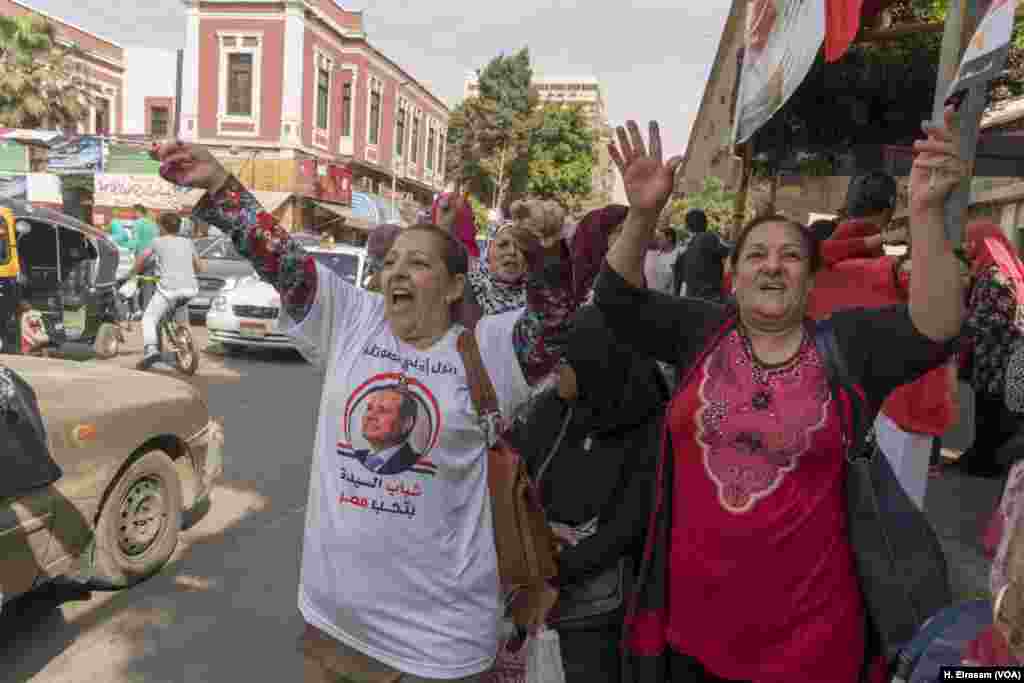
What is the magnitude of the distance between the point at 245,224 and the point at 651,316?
45.2 inches

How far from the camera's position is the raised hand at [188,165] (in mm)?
2189

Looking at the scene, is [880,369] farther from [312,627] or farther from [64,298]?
[64,298]

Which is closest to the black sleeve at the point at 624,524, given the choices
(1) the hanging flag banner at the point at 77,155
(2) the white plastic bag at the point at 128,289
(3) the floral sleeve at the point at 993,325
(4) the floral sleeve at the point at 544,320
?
(4) the floral sleeve at the point at 544,320

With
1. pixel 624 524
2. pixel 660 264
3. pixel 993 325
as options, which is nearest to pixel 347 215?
pixel 660 264

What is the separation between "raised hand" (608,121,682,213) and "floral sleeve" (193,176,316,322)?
3.02 feet

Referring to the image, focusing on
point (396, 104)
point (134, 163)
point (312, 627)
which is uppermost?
point (396, 104)

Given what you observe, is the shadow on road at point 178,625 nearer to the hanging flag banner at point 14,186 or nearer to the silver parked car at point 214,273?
the silver parked car at point 214,273

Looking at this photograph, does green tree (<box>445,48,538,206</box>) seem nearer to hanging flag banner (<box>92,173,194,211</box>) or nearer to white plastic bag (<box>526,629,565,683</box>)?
hanging flag banner (<box>92,173,194,211</box>)

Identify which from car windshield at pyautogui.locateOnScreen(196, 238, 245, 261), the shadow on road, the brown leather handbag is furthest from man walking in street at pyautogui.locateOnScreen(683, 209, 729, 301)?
car windshield at pyautogui.locateOnScreen(196, 238, 245, 261)

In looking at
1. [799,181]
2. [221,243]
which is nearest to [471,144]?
[221,243]

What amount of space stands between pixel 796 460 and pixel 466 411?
844 mm

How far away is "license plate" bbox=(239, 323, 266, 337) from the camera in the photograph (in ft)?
36.4

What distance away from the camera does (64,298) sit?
959 centimetres

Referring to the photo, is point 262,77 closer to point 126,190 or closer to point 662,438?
point 126,190
